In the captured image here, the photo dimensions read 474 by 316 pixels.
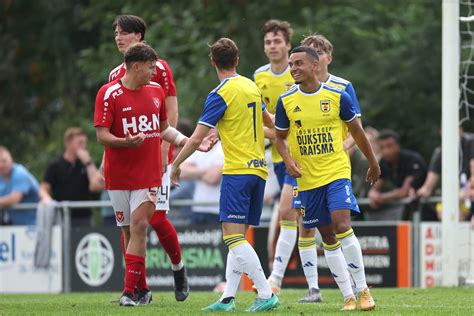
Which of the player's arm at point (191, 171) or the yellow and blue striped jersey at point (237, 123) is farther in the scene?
the player's arm at point (191, 171)

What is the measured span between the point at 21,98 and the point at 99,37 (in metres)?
2.37

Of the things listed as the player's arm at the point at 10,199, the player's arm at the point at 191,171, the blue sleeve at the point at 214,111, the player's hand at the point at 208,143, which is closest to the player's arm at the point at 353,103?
the blue sleeve at the point at 214,111

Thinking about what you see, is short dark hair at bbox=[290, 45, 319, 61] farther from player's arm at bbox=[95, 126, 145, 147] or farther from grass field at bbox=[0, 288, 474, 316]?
grass field at bbox=[0, 288, 474, 316]

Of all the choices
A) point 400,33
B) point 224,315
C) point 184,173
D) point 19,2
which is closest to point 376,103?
point 400,33

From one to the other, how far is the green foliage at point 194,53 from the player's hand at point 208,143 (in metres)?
10.1

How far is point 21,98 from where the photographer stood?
27922 mm

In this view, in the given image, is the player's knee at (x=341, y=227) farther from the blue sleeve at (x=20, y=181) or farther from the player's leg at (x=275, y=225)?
the blue sleeve at (x=20, y=181)

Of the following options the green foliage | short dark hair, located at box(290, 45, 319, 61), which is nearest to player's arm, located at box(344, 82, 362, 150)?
short dark hair, located at box(290, 45, 319, 61)

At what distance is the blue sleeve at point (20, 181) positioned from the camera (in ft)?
60.5

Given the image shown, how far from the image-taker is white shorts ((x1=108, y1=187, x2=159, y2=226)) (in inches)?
430

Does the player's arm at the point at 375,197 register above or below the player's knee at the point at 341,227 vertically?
above

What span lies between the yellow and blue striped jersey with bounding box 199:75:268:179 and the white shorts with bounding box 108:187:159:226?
94 centimetres

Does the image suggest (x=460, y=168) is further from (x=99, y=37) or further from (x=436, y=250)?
(x=99, y=37)

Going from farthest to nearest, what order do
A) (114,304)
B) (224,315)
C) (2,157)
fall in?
(2,157), (114,304), (224,315)
